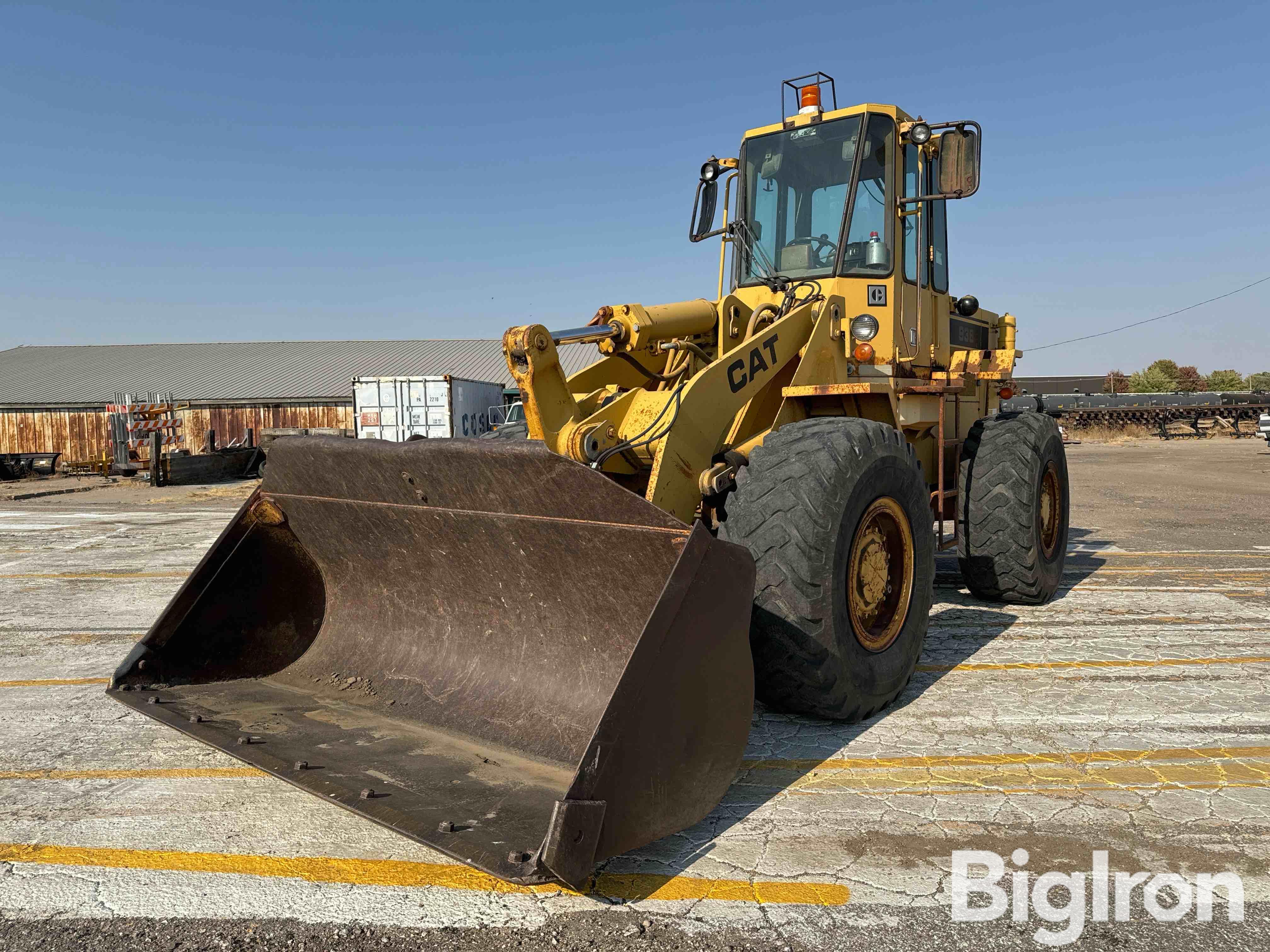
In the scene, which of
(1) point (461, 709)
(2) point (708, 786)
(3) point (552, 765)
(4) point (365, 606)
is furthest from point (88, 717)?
(2) point (708, 786)

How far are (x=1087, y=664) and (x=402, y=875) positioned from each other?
420 cm

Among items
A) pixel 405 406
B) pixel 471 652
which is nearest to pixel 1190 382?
pixel 405 406

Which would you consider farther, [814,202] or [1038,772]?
[814,202]

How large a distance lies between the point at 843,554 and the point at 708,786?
140 cm

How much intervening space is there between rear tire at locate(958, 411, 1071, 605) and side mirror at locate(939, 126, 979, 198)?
2.04 meters

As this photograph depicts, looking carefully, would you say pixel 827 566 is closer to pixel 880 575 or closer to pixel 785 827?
pixel 880 575

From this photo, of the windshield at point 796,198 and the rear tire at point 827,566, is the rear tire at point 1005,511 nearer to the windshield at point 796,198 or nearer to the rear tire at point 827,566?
the windshield at point 796,198

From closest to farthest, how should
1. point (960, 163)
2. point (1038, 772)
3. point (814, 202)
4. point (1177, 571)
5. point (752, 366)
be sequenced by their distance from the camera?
point (1038, 772) < point (752, 366) < point (960, 163) < point (814, 202) < point (1177, 571)

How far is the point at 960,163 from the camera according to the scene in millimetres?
5480

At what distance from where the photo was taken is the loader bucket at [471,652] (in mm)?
2830

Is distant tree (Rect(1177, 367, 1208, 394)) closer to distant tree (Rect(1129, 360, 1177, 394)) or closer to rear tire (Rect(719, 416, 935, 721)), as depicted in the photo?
distant tree (Rect(1129, 360, 1177, 394))

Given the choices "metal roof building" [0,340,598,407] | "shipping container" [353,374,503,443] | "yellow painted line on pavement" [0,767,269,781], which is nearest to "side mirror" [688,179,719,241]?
"yellow painted line on pavement" [0,767,269,781]

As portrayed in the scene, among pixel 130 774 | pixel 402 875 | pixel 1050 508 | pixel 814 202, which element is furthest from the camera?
pixel 1050 508

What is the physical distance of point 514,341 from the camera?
4.44 m
